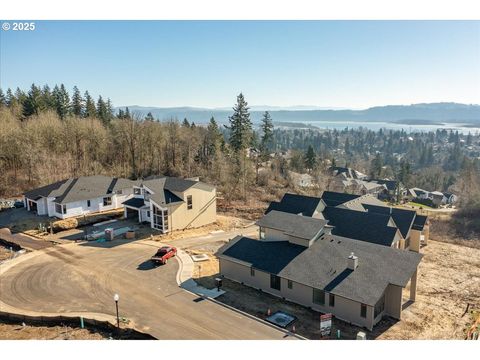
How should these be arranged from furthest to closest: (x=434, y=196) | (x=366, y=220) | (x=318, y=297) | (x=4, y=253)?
(x=434, y=196) → (x=366, y=220) → (x=4, y=253) → (x=318, y=297)

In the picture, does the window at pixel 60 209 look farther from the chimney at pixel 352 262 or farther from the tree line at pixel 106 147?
the chimney at pixel 352 262

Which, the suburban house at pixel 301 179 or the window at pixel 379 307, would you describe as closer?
the window at pixel 379 307

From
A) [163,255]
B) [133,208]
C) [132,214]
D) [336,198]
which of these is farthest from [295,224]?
[132,214]

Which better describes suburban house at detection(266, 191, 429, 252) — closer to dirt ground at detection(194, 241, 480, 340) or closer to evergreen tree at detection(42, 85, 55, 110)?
dirt ground at detection(194, 241, 480, 340)

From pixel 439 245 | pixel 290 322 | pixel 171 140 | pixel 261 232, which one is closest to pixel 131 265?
Answer: pixel 261 232

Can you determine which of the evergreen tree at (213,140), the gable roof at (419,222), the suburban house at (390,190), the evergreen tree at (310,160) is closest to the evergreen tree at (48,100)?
the evergreen tree at (213,140)

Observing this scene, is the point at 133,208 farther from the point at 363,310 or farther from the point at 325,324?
the point at 363,310

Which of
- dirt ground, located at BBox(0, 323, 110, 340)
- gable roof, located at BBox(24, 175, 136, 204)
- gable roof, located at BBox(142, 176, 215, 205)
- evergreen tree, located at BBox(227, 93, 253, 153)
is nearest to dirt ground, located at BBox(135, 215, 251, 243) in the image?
gable roof, located at BBox(142, 176, 215, 205)
